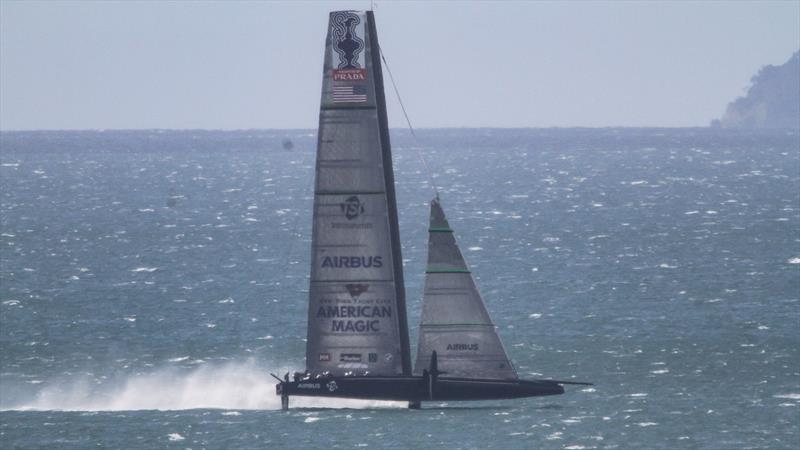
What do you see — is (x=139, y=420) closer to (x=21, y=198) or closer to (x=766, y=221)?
(x=766, y=221)

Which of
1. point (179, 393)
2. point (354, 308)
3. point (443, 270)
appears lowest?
point (179, 393)

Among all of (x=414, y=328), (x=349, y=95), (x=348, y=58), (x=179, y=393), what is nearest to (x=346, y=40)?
(x=348, y=58)

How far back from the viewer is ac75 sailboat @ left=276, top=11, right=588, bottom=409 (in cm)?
3803

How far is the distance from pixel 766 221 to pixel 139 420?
73685 millimetres

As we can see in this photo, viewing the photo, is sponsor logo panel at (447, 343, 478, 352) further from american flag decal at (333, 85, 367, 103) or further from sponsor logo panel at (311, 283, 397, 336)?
american flag decal at (333, 85, 367, 103)

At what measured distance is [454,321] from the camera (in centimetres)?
3891

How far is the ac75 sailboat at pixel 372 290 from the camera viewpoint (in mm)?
38031

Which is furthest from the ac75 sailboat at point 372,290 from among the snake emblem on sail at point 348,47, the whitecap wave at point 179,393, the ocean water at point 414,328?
the whitecap wave at point 179,393

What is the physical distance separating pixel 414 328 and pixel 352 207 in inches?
922

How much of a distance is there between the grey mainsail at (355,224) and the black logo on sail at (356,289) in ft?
0.07

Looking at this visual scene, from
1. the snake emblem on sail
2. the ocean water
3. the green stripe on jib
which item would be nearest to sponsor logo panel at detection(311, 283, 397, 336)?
the green stripe on jib

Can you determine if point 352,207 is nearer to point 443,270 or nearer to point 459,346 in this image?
point 443,270

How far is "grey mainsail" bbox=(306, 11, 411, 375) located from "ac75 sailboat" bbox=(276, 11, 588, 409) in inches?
0.9

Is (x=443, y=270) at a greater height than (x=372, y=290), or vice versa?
(x=443, y=270)
